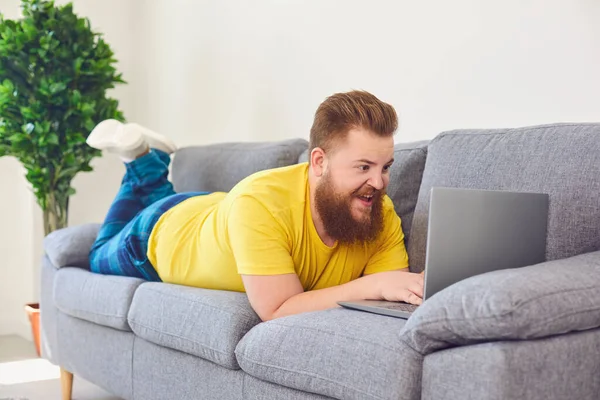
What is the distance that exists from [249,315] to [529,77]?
3.85 feet

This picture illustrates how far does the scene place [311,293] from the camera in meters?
2.07

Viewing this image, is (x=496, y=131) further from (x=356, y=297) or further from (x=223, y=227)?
(x=223, y=227)

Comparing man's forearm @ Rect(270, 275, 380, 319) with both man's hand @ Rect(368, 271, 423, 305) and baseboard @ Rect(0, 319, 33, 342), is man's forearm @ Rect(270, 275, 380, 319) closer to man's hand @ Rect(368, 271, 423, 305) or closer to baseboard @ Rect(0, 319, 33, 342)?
man's hand @ Rect(368, 271, 423, 305)

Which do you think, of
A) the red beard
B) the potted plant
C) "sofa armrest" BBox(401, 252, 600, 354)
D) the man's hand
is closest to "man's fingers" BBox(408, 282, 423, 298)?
the man's hand

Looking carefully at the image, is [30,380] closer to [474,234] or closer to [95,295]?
[95,295]

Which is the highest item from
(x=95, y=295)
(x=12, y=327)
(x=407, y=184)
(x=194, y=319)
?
(x=407, y=184)

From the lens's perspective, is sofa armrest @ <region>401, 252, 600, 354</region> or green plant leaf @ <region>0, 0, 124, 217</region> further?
green plant leaf @ <region>0, 0, 124, 217</region>

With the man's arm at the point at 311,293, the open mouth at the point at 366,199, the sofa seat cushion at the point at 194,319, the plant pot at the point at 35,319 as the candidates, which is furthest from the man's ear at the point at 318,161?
the plant pot at the point at 35,319

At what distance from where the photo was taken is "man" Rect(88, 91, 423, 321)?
6.77 ft

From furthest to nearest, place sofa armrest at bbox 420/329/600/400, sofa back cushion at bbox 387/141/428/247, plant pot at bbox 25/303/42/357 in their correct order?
1. plant pot at bbox 25/303/42/357
2. sofa back cushion at bbox 387/141/428/247
3. sofa armrest at bbox 420/329/600/400

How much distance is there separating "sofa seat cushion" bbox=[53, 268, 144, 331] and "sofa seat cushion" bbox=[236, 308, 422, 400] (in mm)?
739

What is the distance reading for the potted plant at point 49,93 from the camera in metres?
3.69

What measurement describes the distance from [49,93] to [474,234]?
2.55 metres

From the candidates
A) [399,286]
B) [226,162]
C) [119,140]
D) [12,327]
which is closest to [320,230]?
[399,286]
